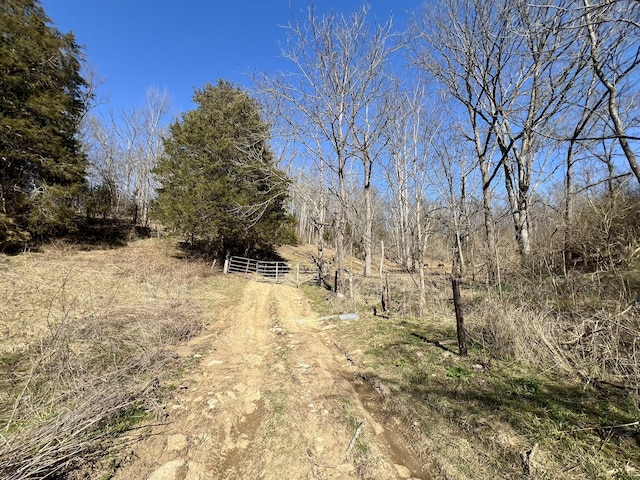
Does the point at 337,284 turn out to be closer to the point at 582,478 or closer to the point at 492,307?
the point at 492,307

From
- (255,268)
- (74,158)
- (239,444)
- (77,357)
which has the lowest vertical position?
(239,444)

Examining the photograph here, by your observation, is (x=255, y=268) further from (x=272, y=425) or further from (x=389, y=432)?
(x=389, y=432)

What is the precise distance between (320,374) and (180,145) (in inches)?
589

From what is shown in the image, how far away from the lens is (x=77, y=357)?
156 inches

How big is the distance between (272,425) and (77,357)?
3046 mm

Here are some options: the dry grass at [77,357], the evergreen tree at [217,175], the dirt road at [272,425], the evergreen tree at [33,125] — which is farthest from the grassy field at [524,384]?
the evergreen tree at [33,125]

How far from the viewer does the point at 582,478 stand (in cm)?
213

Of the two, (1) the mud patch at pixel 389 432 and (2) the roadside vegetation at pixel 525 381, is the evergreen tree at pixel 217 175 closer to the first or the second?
(2) the roadside vegetation at pixel 525 381

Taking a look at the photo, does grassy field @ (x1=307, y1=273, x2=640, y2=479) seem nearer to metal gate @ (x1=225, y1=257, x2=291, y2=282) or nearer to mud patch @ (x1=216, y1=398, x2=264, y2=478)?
mud patch @ (x1=216, y1=398, x2=264, y2=478)

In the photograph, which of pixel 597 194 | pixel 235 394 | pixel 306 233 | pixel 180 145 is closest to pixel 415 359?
pixel 235 394

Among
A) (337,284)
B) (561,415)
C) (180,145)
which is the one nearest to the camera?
(561,415)

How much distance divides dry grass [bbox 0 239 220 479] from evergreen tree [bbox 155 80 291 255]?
14.7 feet

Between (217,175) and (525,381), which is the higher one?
(217,175)

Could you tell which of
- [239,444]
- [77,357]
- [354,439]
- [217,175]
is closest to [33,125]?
[217,175]
